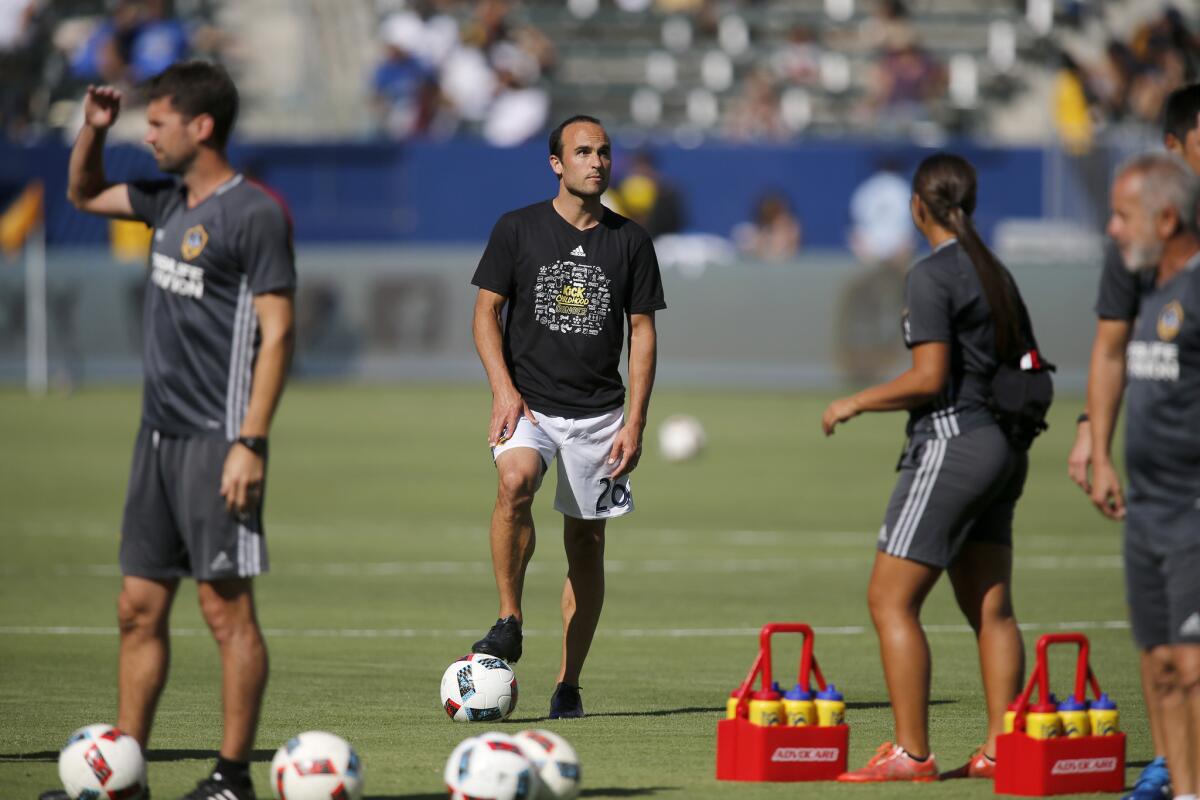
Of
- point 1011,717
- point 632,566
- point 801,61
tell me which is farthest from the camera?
point 801,61

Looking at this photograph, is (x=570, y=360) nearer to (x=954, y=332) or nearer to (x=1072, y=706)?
(x=954, y=332)

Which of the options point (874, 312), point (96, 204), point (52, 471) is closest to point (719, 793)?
point (96, 204)

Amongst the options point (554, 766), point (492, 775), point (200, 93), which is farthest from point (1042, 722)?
point (200, 93)

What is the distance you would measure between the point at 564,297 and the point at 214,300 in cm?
269

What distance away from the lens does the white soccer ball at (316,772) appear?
253 inches

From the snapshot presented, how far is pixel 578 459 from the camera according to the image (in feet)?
29.8

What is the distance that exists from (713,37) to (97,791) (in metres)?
33.4

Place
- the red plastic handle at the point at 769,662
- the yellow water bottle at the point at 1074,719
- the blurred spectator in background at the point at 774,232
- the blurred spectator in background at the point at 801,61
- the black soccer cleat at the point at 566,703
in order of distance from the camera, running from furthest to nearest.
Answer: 1. the blurred spectator in background at the point at 801,61
2. the blurred spectator in background at the point at 774,232
3. the black soccer cleat at the point at 566,703
4. the red plastic handle at the point at 769,662
5. the yellow water bottle at the point at 1074,719

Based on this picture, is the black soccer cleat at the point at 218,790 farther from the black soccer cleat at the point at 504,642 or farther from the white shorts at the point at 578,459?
the white shorts at the point at 578,459

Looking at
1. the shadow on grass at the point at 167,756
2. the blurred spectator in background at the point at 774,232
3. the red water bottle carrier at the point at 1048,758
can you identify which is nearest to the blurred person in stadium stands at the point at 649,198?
the blurred spectator in background at the point at 774,232

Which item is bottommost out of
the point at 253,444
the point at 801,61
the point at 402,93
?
the point at 253,444

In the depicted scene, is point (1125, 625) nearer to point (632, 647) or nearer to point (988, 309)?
point (632, 647)

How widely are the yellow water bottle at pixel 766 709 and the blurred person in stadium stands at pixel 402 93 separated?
95.6ft

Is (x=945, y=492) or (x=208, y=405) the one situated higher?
(x=208, y=405)
